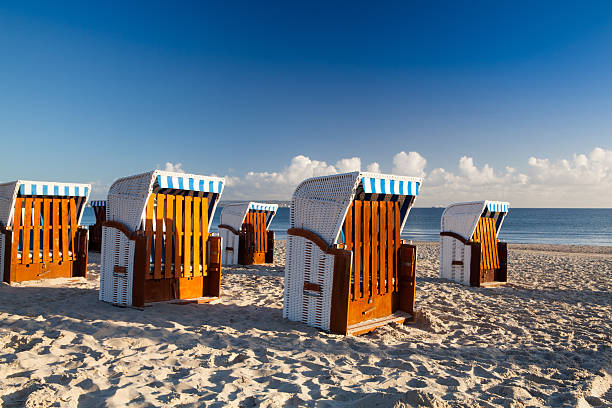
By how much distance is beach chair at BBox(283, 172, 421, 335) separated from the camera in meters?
4.87

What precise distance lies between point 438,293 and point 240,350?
5.23 metres

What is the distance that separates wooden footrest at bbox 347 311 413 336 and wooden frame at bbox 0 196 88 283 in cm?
660

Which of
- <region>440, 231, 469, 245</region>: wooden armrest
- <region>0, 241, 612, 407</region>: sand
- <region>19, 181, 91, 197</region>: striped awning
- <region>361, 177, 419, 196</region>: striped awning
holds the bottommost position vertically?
<region>0, 241, 612, 407</region>: sand

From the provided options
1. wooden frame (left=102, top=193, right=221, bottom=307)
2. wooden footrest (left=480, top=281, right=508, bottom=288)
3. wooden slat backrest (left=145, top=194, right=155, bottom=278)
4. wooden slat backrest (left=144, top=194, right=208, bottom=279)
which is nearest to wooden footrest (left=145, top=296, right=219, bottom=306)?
wooden frame (left=102, top=193, right=221, bottom=307)

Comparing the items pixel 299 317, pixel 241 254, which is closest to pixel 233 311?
pixel 299 317

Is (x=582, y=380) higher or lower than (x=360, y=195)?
lower

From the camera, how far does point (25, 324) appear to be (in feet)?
15.3

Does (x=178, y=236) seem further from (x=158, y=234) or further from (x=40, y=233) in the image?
(x=40, y=233)

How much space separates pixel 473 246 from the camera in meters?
9.27

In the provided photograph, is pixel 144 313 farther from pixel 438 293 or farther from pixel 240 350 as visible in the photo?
pixel 438 293

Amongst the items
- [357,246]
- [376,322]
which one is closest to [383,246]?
[357,246]

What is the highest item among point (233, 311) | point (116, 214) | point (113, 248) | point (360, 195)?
point (360, 195)

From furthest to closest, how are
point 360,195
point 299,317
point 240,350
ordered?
point 360,195
point 299,317
point 240,350

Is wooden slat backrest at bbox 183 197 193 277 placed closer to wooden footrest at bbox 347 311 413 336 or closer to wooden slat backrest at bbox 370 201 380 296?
wooden footrest at bbox 347 311 413 336
